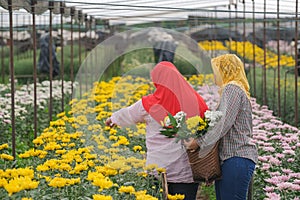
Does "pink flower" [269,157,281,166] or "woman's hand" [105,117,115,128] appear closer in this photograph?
"woman's hand" [105,117,115,128]

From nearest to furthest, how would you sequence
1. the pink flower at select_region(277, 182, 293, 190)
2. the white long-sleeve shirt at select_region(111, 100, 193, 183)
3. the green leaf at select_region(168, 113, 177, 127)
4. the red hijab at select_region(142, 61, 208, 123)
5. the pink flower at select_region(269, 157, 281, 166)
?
the green leaf at select_region(168, 113, 177, 127) → the red hijab at select_region(142, 61, 208, 123) → the white long-sleeve shirt at select_region(111, 100, 193, 183) → the pink flower at select_region(277, 182, 293, 190) → the pink flower at select_region(269, 157, 281, 166)

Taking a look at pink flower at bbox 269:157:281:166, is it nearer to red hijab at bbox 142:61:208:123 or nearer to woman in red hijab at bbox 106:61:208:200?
woman in red hijab at bbox 106:61:208:200

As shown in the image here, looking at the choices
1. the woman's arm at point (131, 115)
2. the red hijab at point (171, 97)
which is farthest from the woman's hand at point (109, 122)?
the red hijab at point (171, 97)

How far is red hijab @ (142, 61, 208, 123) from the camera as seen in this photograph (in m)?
4.06

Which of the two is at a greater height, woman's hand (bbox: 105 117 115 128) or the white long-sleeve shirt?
woman's hand (bbox: 105 117 115 128)

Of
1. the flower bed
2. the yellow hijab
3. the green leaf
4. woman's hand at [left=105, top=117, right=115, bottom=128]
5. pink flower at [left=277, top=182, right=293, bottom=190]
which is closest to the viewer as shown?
the flower bed

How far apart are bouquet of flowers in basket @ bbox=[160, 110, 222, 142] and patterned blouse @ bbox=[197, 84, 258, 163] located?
4 cm

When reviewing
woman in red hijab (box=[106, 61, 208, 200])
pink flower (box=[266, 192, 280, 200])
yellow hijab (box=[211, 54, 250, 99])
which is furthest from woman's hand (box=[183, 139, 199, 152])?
pink flower (box=[266, 192, 280, 200])

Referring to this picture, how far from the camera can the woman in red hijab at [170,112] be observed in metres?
4.08

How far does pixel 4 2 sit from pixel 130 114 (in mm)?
2396

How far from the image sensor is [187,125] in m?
3.82

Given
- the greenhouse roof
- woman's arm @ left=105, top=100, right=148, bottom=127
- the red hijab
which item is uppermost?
the greenhouse roof

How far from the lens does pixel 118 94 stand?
8562 mm

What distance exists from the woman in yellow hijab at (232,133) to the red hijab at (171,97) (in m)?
0.18
